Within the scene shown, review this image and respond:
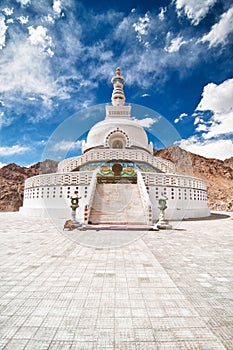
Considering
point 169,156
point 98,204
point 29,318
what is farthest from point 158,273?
point 169,156

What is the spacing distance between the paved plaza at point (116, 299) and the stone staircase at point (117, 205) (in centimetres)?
532

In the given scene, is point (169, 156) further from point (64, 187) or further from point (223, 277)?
point (223, 277)

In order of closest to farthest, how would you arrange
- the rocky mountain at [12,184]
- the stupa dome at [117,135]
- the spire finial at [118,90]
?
the stupa dome at [117,135]
the spire finial at [118,90]
the rocky mountain at [12,184]

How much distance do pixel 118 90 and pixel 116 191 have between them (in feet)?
81.5

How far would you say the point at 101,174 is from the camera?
1725 centimetres

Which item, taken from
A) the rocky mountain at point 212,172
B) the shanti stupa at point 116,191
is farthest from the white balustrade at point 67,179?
the rocky mountain at point 212,172

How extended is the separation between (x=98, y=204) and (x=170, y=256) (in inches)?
308

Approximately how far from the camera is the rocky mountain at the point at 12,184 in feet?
141

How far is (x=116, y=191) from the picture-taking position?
47.2ft

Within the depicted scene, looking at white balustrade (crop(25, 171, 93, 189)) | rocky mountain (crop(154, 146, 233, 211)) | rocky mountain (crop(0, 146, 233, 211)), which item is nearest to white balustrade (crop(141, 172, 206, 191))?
white balustrade (crop(25, 171, 93, 189))

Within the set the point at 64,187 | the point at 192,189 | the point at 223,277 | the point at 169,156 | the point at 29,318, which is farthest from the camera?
the point at 169,156

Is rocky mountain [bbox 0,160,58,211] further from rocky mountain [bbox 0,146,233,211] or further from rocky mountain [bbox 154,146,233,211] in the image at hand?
rocky mountain [bbox 154,146,233,211]

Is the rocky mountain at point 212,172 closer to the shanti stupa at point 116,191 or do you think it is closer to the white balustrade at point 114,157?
the white balustrade at point 114,157

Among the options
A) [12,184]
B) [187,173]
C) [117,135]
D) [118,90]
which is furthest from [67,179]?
[12,184]
